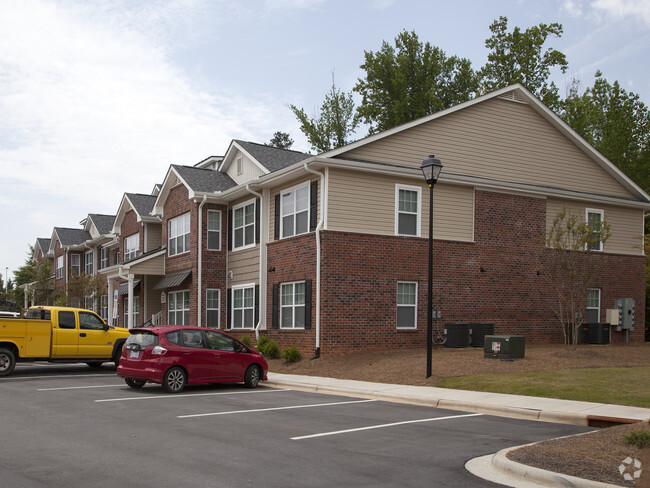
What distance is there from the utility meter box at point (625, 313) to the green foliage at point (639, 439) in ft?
64.5

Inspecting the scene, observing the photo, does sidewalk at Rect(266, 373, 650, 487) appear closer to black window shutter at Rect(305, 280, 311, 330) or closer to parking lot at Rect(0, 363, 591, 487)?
parking lot at Rect(0, 363, 591, 487)

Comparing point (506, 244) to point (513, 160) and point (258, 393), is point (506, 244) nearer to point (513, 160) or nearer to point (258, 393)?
point (513, 160)

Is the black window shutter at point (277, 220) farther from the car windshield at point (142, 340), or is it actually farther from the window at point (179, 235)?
the car windshield at point (142, 340)

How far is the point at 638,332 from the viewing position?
27047 millimetres

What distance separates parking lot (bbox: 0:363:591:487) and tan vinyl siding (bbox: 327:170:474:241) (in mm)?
7664

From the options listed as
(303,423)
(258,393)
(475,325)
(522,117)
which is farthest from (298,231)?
(303,423)

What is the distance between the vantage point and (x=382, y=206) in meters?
22.1

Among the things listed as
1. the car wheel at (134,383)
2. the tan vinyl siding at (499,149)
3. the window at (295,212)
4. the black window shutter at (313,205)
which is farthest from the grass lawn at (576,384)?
the tan vinyl siding at (499,149)

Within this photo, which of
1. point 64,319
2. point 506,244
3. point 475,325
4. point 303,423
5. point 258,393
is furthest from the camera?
point 506,244

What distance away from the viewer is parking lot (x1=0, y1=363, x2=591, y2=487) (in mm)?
7242

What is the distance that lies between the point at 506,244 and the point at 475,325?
154 inches

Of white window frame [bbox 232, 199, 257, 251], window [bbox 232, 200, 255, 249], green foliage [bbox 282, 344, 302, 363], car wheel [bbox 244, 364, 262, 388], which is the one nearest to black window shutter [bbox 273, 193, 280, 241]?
white window frame [bbox 232, 199, 257, 251]

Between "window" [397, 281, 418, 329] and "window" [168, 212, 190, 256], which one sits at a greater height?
"window" [168, 212, 190, 256]
